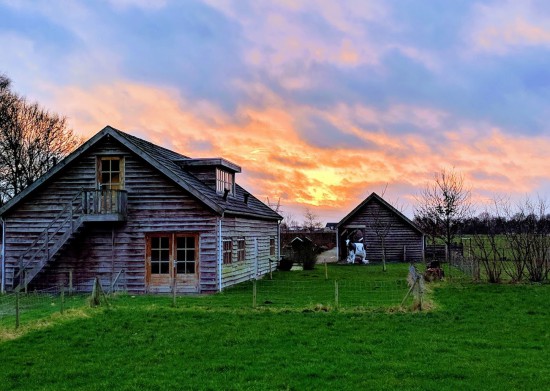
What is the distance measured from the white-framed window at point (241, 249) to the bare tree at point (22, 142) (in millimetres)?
31065

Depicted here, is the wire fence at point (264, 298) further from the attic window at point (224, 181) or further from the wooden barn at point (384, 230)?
the wooden barn at point (384, 230)

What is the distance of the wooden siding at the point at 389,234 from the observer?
43.9 meters

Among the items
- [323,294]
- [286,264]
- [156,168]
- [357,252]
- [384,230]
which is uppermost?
[156,168]

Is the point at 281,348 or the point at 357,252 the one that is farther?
the point at 357,252

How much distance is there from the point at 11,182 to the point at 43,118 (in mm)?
7110

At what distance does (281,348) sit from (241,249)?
15762 millimetres

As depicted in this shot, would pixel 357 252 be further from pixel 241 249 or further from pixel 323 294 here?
pixel 323 294

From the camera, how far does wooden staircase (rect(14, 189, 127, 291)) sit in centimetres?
2266

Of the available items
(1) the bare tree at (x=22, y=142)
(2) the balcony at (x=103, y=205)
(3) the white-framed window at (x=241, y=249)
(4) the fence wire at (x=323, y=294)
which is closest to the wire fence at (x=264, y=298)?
(4) the fence wire at (x=323, y=294)

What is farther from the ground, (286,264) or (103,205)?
(103,205)

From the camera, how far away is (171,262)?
922 inches

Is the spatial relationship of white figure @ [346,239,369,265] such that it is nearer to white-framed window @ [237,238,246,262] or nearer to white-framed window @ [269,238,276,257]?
white-framed window @ [269,238,276,257]

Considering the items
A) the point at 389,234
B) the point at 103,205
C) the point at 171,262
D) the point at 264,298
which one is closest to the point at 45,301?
the point at 103,205

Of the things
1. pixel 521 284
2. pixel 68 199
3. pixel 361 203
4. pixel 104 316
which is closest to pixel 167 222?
pixel 68 199
